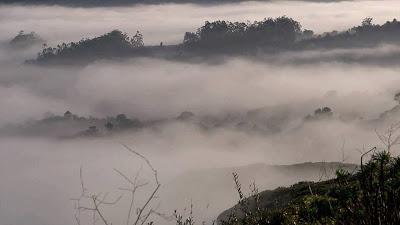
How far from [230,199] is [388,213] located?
159771 millimetres

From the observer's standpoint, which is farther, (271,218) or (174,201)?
(174,201)

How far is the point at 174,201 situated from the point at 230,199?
2276 centimetres

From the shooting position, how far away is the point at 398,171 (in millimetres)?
9688

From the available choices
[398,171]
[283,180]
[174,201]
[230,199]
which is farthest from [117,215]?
[398,171]

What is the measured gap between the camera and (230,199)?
527ft

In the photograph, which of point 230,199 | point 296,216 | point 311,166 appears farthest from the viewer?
point 311,166

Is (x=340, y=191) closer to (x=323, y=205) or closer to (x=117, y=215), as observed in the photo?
(x=323, y=205)

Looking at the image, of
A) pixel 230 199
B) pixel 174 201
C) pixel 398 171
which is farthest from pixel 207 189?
pixel 398 171

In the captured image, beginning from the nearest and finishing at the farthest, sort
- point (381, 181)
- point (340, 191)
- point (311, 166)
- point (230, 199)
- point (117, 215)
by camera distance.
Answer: point (381, 181)
point (340, 191)
point (230, 199)
point (311, 166)
point (117, 215)

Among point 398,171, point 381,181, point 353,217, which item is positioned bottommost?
point 398,171

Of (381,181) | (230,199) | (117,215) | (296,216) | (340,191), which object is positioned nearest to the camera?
(381,181)

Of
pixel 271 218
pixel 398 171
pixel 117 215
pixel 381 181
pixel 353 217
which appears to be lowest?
pixel 117 215

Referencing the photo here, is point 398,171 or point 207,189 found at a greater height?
point 398,171

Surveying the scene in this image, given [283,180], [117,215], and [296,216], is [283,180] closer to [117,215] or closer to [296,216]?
[117,215]
